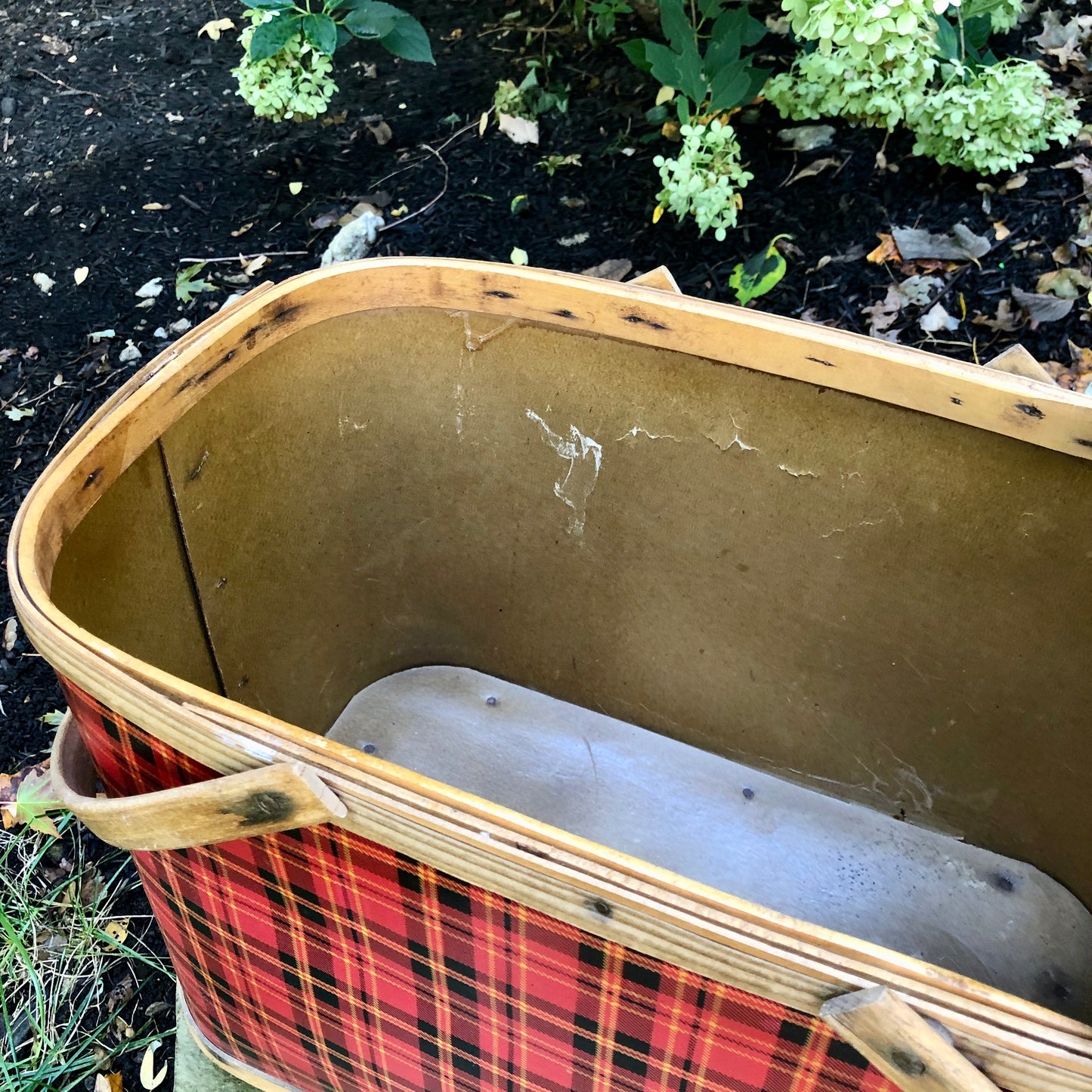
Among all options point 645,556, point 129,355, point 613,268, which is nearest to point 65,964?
point 645,556

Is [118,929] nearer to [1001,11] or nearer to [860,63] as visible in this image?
[860,63]

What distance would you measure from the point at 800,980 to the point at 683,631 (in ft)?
2.41

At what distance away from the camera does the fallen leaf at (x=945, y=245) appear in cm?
168

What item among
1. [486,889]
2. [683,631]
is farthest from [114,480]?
[683,631]

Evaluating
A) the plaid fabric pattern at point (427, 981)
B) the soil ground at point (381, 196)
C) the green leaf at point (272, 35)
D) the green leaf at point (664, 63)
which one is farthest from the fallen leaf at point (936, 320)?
the plaid fabric pattern at point (427, 981)

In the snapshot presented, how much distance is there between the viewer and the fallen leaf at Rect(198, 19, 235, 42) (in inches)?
89.7

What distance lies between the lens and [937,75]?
1814mm

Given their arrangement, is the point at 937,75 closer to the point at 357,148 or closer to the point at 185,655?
the point at 357,148

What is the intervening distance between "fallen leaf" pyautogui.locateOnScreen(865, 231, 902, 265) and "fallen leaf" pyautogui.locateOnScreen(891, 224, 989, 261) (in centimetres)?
1

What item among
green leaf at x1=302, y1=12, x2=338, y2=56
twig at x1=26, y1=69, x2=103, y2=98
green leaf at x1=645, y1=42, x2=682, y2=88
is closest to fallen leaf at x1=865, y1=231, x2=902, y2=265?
green leaf at x1=645, y1=42, x2=682, y2=88

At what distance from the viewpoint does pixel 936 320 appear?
165cm

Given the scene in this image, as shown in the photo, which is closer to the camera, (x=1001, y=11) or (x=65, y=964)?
(x=65, y=964)

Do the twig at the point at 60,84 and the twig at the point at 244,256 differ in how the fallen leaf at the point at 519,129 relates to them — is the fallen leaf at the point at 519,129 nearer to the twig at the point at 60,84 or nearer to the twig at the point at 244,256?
the twig at the point at 244,256

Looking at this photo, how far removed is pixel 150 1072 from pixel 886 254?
1.69 metres
